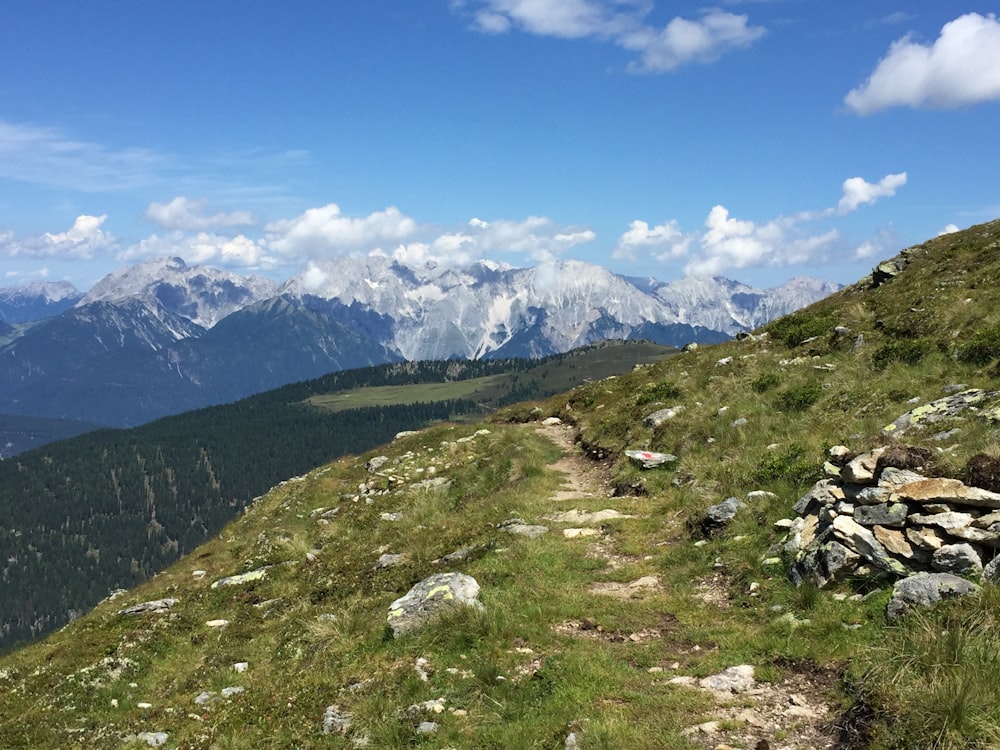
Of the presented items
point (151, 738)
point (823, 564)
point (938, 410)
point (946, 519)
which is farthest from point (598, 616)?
point (938, 410)

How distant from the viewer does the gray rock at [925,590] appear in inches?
378

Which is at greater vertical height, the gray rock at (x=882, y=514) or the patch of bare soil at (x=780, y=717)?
the gray rock at (x=882, y=514)

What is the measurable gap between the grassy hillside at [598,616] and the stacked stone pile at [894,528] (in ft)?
1.46

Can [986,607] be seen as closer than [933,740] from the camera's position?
No

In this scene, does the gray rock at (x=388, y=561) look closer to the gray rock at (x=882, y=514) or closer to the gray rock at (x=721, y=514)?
the gray rock at (x=721, y=514)

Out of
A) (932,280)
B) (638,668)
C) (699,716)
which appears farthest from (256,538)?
(932,280)

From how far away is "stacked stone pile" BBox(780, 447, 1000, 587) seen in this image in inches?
413

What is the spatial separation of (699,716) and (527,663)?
3.48 m

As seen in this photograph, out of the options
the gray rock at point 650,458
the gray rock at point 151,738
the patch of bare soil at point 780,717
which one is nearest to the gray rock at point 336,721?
the gray rock at point 151,738

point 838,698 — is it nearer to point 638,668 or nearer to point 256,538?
point 638,668

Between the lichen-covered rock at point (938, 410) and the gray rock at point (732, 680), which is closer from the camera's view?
the gray rock at point (732, 680)

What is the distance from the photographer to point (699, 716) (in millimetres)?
9055

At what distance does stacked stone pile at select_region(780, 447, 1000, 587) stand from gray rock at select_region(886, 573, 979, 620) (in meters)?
Result: 0.58

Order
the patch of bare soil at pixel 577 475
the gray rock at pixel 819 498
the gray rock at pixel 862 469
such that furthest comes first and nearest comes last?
the patch of bare soil at pixel 577 475
the gray rock at pixel 819 498
the gray rock at pixel 862 469
